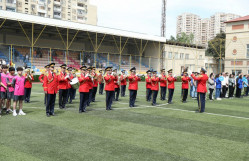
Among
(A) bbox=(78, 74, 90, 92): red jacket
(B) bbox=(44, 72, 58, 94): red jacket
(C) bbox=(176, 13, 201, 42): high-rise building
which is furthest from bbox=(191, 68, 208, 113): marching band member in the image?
(C) bbox=(176, 13, 201, 42): high-rise building

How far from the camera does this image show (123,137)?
6.55 metres

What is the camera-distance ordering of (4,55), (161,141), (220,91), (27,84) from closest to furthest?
(161,141)
(27,84)
(220,91)
(4,55)

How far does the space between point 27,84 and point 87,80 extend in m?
4.39

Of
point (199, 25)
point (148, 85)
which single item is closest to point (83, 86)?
point (148, 85)

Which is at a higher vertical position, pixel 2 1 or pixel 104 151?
pixel 2 1

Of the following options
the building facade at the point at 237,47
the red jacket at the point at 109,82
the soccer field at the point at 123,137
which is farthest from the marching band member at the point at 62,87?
the building facade at the point at 237,47

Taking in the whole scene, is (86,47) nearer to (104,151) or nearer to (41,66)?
(41,66)

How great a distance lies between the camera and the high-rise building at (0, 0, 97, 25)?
7112 centimetres

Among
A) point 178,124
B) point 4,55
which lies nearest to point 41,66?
point 4,55

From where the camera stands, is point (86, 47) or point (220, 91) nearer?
point (220, 91)

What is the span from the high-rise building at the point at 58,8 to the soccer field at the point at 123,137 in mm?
66140

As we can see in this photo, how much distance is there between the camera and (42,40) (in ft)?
123

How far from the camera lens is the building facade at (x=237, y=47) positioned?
3625cm

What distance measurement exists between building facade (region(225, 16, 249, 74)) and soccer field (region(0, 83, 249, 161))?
95.9 feet
